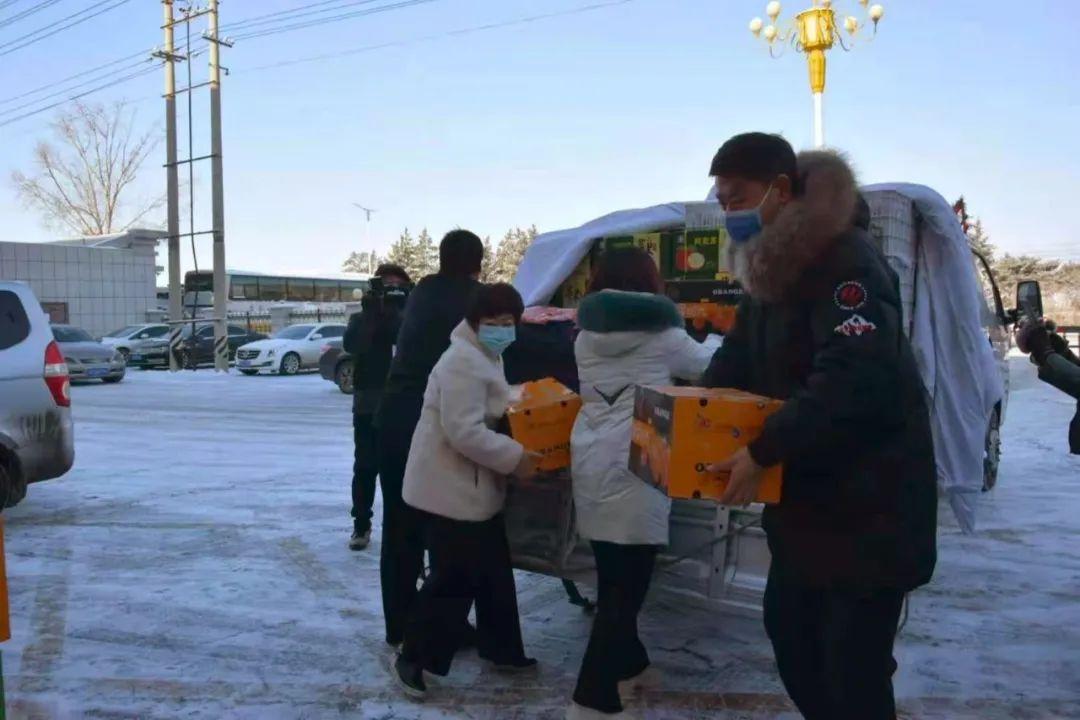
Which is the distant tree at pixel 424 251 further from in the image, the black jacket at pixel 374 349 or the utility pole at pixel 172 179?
the black jacket at pixel 374 349

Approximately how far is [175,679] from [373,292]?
8.41ft

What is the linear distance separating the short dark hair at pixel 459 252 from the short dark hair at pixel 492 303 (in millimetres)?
391

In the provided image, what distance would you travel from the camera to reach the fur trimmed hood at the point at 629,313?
11.2 ft

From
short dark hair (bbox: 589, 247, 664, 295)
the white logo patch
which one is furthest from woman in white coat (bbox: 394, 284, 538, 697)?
the white logo patch

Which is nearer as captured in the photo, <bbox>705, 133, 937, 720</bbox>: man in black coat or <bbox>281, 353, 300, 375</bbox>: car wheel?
<bbox>705, 133, 937, 720</bbox>: man in black coat

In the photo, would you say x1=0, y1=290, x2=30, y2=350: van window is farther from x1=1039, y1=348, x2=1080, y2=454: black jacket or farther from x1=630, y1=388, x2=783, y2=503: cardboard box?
x1=1039, y1=348, x2=1080, y2=454: black jacket

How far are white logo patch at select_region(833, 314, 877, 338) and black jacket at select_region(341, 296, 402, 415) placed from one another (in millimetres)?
3877

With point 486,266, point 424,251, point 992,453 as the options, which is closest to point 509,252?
point 424,251

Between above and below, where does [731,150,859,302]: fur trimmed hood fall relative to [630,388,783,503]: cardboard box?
above

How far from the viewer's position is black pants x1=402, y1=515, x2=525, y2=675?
3.75m

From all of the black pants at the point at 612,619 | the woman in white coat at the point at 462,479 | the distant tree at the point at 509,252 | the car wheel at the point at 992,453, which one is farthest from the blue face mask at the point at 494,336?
the distant tree at the point at 509,252

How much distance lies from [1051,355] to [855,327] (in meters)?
1.65

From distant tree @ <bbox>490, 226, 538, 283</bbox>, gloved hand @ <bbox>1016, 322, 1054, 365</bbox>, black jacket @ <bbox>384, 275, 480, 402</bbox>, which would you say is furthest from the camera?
distant tree @ <bbox>490, 226, 538, 283</bbox>

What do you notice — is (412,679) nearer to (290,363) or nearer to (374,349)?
(374,349)
